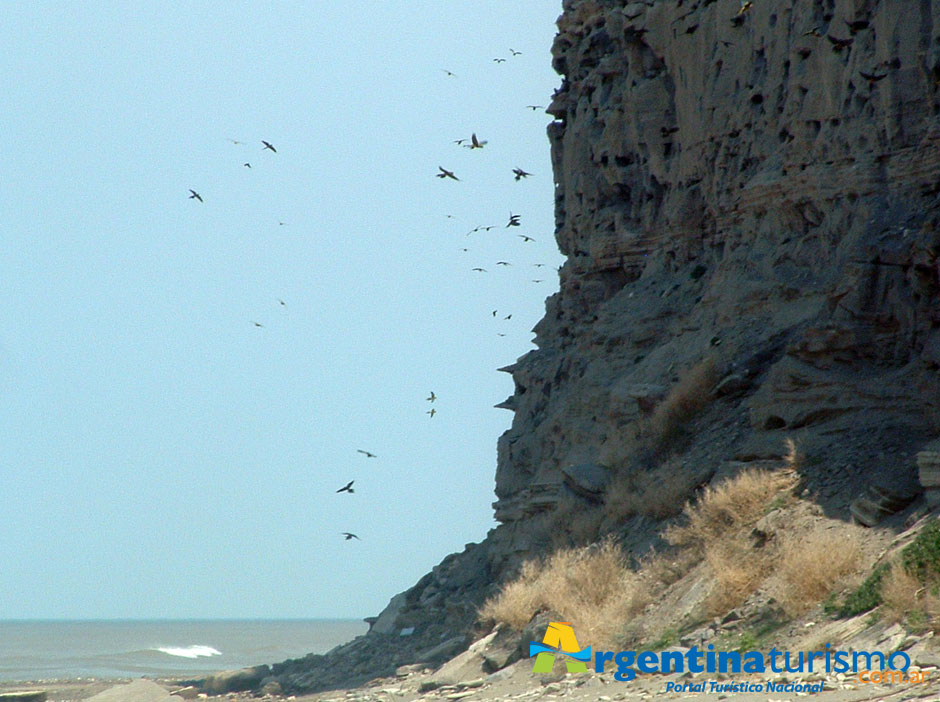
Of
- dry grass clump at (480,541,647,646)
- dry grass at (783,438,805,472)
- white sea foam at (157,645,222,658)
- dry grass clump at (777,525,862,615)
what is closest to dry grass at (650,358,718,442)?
dry grass clump at (480,541,647,646)

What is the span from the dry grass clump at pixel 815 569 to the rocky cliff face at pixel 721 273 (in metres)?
1.25

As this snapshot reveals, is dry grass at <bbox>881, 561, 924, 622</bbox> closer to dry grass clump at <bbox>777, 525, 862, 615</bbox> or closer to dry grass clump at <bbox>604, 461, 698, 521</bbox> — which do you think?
dry grass clump at <bbox>777, 525, 862, 615</bbox>

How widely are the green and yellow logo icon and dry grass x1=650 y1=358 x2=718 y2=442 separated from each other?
5.42 meters

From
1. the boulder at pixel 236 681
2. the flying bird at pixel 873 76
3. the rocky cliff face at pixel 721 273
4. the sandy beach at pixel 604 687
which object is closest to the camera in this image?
the sandy beach at pixel 604 687

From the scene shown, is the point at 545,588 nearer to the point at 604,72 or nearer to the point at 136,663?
the point at 604,72

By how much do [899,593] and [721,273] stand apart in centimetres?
1077

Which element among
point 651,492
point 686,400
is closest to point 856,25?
point 686,400

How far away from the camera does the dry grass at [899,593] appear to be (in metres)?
11.6

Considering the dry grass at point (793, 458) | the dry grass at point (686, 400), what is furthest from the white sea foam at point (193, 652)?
the dry grass at point (793, 458)

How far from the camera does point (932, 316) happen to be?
17.1 m

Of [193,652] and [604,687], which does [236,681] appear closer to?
[604,687]

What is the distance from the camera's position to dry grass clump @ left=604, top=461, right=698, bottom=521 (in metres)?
18.8

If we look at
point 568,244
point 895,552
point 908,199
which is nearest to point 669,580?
point 895,552

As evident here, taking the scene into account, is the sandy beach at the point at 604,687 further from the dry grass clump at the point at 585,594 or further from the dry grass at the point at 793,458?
the dry grass at the point at 793,458
